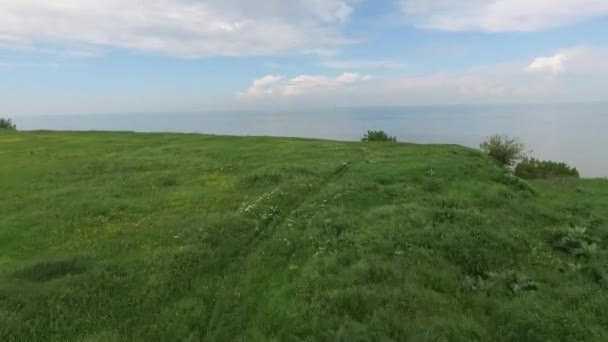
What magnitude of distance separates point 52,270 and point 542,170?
121 ft

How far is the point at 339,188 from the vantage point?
2070 centimetres

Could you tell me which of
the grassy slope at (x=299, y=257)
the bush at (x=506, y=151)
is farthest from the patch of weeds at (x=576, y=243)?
the bush at (x=506, y=151)

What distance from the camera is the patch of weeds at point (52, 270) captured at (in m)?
11.7

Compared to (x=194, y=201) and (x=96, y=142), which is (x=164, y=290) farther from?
(x=96, y=142)

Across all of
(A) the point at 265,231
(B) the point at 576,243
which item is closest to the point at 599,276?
(B) the point at 576,243

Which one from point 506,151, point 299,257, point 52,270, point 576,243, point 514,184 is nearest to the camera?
point 52,270

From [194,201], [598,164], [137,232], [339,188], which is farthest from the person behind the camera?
[598,164]

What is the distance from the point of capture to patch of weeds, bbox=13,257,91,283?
1168 cm

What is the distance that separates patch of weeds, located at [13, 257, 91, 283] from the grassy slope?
0.05 metres

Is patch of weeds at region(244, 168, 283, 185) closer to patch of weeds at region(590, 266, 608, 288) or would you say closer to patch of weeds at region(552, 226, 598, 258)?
patch of weeds at region(552, 226, 598, 258)

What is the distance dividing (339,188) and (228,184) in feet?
18.3

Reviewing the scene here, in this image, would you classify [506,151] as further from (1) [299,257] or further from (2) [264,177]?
(1) [299,257]

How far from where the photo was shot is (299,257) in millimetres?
13367

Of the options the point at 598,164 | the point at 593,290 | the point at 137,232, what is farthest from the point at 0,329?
the point at 598,164
